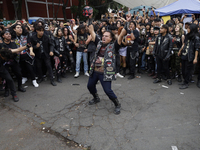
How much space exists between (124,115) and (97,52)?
5.37 feet

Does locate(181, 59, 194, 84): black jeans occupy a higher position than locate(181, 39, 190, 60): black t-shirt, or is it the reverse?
locate(181, 39, 190, 60): black t-shirt

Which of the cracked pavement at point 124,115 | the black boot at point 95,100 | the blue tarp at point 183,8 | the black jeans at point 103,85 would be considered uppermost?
the blue tarp at point 183,8

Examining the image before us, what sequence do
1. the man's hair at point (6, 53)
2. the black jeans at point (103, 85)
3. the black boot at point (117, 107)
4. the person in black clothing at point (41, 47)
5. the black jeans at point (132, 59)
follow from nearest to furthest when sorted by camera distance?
the black jeans at point (103, 85)
the black boot at point (117, 107)
the man's hair at point (6, 53)
the person in black clothing at point (41, 47)
the black jeans at point (132, 59)

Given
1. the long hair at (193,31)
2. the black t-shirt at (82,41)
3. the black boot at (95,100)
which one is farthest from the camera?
the black t-shirt at (82,41)

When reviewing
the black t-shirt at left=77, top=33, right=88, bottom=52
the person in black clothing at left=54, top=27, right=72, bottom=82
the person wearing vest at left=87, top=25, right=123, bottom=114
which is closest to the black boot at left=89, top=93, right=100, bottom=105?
the person wearing vest at left=87, top=25, right=123, bottom=114

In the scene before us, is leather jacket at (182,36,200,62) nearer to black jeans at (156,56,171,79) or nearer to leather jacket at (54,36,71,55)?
black jeans at (156,56,171,79)

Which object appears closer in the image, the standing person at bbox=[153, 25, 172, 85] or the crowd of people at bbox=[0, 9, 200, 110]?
the crowd of people at bbox=[0, 9, 200, 110]

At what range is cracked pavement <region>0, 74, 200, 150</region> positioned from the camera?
2.92 meters

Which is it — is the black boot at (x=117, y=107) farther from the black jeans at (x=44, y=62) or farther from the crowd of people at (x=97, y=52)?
the black jeans at (x=44, y=62)

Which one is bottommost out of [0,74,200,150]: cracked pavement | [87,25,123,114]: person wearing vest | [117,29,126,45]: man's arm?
[0,74,200,150]: cracked pavement

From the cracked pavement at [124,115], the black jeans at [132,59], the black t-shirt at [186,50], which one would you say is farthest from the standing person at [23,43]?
the black t-shirt at [186,50]

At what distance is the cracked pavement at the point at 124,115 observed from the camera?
2916mm

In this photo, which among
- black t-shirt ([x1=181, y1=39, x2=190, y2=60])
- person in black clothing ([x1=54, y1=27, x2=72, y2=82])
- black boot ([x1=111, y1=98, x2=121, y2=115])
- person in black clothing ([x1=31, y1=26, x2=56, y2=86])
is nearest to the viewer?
black boot ([x1=111, y1=98, x2=121, y2=115])

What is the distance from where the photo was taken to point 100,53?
3691 millimetres
